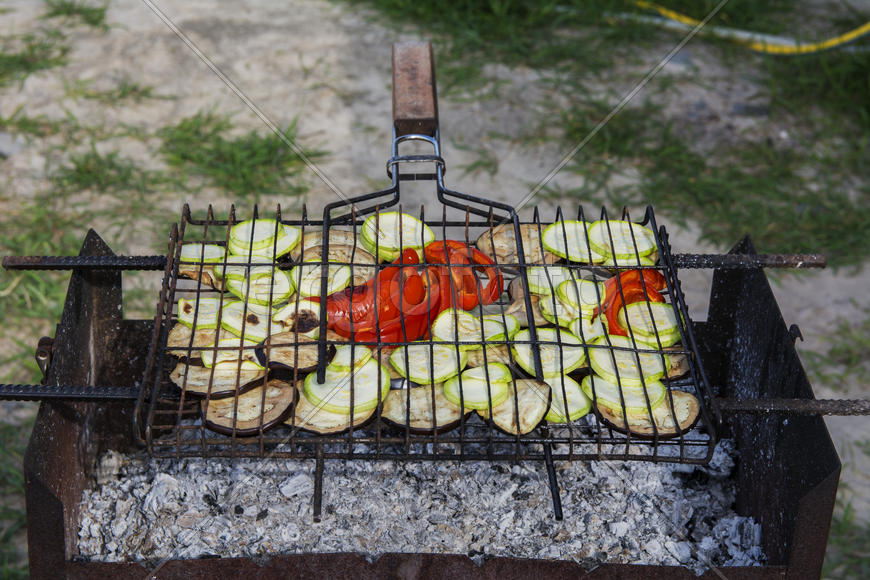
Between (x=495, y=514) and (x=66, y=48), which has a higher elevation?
(x=66, y=48)

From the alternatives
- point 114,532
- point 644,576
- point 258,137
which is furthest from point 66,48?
point 644,576

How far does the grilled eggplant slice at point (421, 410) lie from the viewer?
196 centimetres

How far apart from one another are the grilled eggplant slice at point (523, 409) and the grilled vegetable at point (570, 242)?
510mm

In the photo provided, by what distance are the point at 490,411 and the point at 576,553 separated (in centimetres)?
67

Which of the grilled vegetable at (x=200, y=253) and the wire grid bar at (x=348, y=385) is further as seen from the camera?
the grilled vegetable at (x=200, y=253)

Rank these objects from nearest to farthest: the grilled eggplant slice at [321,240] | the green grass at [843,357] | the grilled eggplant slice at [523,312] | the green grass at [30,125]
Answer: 1. the grilled eggplant slice at [523,312]
2. the grilled eggplant slice at [321,240]
3. the green grass at [843,357]
4. the green grass at [30,125]

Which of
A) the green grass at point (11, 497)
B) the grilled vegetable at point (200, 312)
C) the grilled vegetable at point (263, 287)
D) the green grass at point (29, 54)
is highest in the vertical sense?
the grilled vegetable at point (263, 287)

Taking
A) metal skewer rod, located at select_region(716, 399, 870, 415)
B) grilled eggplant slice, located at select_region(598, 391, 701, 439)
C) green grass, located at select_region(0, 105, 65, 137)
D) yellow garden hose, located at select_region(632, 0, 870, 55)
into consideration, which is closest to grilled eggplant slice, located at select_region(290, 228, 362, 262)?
grilled eggplant slice, located at select_region(598, 391, 701, 439)

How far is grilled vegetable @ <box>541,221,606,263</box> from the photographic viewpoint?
7.84 feet

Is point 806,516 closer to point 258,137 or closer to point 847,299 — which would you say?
point 847,299

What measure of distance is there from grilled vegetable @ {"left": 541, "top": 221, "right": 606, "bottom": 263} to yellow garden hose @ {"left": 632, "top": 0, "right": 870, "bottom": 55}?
175 inches

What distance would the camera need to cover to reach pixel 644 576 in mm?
1899

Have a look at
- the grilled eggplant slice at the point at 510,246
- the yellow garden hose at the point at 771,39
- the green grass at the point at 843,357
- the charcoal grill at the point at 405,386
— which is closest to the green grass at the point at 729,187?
the green grass at the point at 843,357

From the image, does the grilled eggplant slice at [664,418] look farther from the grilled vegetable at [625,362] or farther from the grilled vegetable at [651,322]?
the grilled vegetable at [651,322]
